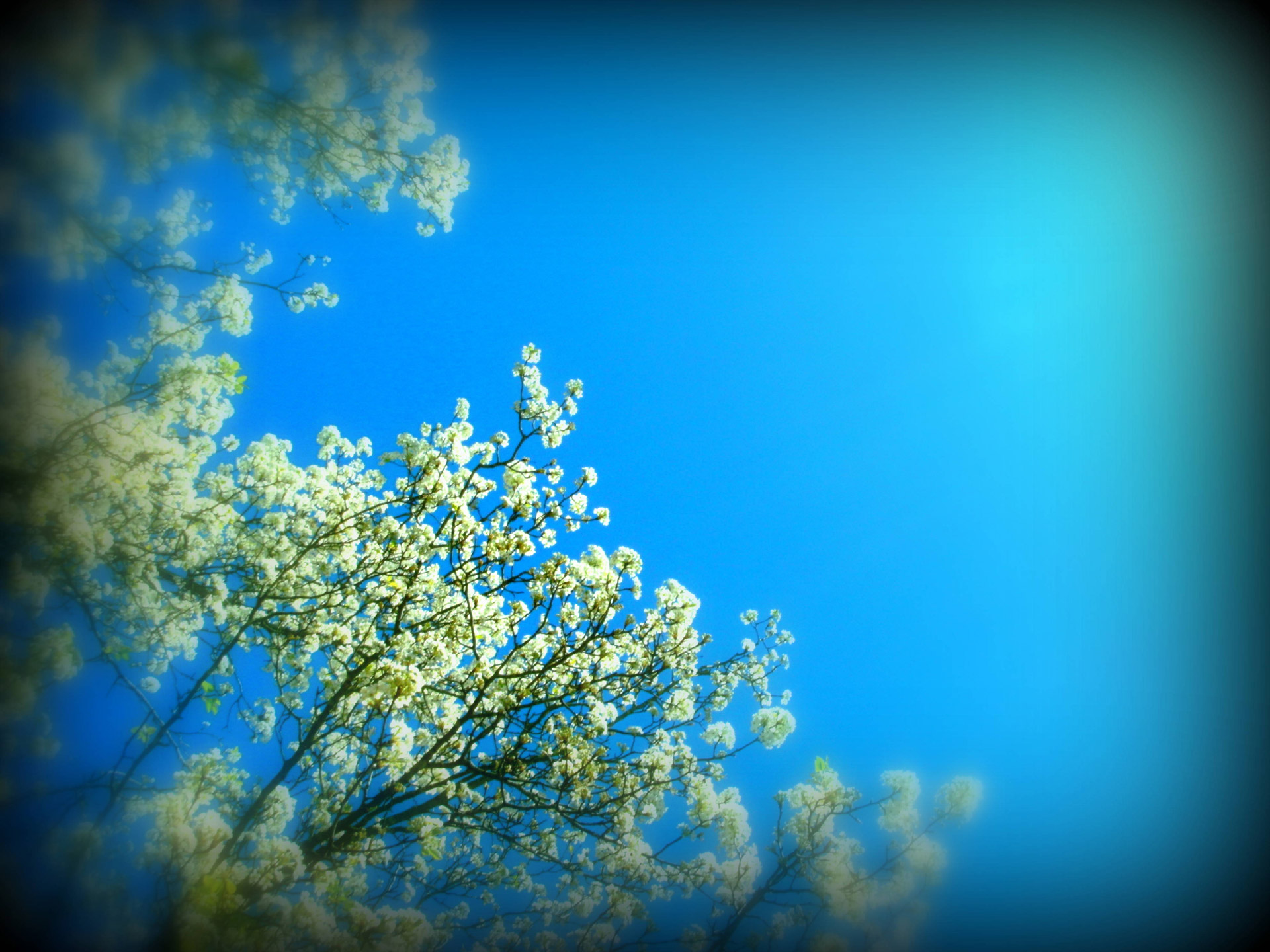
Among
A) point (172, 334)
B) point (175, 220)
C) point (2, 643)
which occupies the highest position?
point (175, 220)

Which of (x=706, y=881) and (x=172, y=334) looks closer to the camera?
(x=172, y=334)

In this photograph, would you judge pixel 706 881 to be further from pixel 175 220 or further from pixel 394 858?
pixel 175 220

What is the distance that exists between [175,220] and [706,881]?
5.88 meters

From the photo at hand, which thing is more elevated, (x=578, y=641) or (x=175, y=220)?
(x=175, y=220)

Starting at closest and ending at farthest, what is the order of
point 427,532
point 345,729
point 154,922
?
point 154,922 < point 427,532 < point 345,729

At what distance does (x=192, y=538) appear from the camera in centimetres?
366

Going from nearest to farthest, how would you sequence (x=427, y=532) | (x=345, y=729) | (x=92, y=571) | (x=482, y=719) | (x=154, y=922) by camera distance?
(x=154, y=922), (x=92, y=571), (x=482, y=719), (x=427, y=532), (x=345, y=729)

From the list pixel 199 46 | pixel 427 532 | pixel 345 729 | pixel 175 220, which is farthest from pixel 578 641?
pixel 199 46

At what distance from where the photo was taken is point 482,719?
12.3 feet

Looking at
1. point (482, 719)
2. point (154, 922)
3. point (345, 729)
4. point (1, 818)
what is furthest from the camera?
point (345, 729)

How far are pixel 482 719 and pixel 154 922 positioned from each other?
1.76m

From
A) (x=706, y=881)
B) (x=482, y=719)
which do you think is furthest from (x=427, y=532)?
(x=706, y=881)

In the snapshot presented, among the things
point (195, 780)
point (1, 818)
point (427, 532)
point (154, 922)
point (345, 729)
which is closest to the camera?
point (1, 818)

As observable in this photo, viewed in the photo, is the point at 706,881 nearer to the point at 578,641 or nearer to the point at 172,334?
the point at 578,641
